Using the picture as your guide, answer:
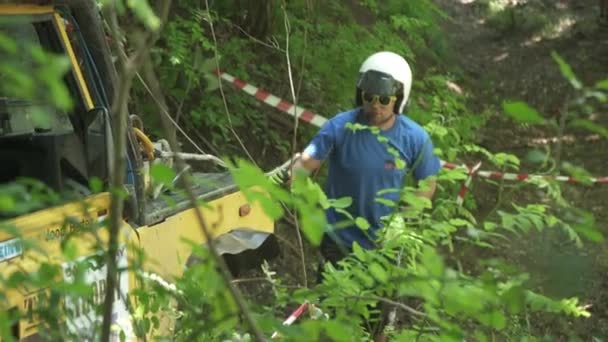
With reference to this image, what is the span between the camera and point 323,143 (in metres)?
5.09

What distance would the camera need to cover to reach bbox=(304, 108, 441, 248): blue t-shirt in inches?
195

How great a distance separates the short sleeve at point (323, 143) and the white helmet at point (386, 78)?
0.27 m

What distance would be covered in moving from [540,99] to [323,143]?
10.9 metres

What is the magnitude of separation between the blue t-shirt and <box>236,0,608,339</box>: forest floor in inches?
24.3

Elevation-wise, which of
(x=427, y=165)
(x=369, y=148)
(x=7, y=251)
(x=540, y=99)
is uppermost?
(x=540, y=99)

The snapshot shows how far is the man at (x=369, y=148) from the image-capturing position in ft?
16.3

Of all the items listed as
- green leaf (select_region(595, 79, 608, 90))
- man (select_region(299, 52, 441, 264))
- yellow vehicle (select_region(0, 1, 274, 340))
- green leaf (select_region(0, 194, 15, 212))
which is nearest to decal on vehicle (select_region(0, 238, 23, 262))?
yellow vehicle (select_region(0, 1, 274, 340))

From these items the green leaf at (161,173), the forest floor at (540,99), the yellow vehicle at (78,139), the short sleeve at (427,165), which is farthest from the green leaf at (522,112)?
the short sleeve at (427,165)

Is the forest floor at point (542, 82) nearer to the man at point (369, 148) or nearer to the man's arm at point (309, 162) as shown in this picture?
the man at point (369, 148)

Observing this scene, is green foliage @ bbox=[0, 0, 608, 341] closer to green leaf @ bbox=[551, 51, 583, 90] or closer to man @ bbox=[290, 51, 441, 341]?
green leaf @ bbox=[551, 51, 583, 90]

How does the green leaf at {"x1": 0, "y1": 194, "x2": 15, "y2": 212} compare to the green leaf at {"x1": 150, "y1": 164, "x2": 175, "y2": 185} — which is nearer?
the green leaf at {"x1": 0, "y1": 194, "x2": 15, "y2": 212}

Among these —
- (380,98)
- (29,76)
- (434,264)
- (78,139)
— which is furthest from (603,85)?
(380,98)

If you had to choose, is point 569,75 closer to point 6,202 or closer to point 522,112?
point 522,112

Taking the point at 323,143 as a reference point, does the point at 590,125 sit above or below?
below
